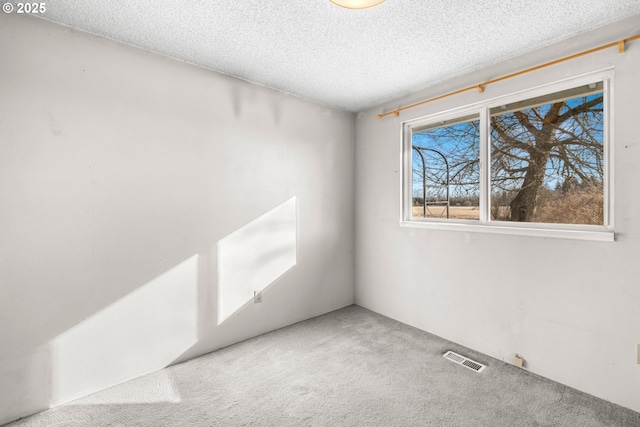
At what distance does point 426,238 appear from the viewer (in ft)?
9.58

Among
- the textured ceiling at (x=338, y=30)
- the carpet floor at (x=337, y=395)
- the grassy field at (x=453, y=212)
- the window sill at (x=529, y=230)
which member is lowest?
the carpet floor at (x=337, y=395)

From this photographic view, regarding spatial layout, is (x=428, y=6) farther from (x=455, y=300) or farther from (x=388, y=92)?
(x=455, y=300)

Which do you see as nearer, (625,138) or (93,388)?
(625,138)

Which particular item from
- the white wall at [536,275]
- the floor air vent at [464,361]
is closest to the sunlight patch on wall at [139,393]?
the floor air vent at [464,361]

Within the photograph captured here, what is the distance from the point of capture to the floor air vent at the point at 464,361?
2291 millimetres

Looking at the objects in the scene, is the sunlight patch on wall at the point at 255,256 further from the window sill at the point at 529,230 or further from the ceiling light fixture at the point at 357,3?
the ceiling light fixture at the point at 357,3

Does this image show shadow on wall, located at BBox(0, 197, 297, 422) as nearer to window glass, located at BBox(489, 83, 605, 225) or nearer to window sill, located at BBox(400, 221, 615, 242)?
window sill, located at BBox(400, 221, 615, 242)

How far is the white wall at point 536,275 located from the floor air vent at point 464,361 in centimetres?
20

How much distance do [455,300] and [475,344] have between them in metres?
0.38

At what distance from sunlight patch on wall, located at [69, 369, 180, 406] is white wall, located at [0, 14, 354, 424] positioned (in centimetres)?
8

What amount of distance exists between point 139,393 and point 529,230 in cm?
297

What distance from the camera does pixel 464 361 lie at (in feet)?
7.81

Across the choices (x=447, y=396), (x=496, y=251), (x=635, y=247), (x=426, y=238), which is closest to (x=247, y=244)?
(x=426, y=238)

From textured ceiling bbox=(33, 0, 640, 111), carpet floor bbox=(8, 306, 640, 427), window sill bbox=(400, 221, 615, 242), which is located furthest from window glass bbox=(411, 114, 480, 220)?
carpet floor bbox=(8, 306, 640, 427)
